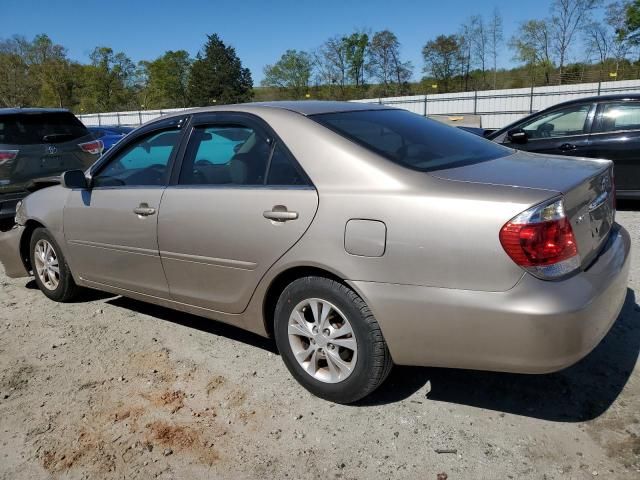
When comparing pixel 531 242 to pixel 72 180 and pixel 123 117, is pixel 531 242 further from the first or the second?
pixel 123 117

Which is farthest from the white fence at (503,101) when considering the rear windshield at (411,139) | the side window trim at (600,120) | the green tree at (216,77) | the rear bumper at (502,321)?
the green tree at (216,77)

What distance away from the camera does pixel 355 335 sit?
8.75 feet

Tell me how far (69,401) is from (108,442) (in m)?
0.56

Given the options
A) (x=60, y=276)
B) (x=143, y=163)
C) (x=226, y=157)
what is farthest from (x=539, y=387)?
(x=60, y=276)

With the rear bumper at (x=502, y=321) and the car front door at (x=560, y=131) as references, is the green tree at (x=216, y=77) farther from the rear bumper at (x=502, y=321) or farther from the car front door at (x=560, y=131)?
the rear bumper at (x=502, y=321)

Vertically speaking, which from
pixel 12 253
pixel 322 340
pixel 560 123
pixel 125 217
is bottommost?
pixel 322 340

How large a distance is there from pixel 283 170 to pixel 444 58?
194ft

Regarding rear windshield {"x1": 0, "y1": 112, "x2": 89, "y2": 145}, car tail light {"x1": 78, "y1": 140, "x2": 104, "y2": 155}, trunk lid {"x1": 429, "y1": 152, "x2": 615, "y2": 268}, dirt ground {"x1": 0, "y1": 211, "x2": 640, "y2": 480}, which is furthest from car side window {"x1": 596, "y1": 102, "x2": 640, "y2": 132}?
rear windshield {"x1": 0, "y1": 112, "x2": 89, "y2": 145}

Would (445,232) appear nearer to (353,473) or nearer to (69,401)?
(353,473)

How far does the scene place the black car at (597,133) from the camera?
661 cm

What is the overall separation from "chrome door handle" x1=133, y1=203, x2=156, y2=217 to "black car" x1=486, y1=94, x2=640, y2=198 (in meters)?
5.40

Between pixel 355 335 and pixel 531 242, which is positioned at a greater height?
pixel 531 242

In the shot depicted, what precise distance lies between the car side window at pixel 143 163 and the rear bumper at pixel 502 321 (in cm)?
174

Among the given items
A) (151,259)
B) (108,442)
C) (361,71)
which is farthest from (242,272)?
(361,71)
